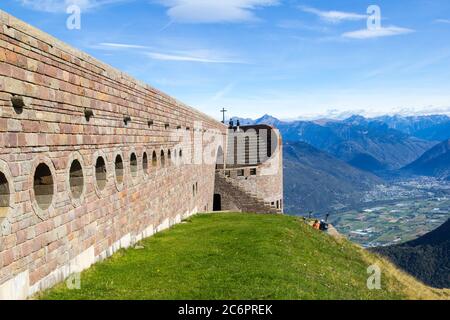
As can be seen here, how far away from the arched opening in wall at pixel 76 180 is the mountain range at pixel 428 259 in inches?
4225

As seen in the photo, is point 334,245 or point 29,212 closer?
point 29,212

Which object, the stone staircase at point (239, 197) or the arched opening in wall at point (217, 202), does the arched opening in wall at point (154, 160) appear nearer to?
the stone staircase at point (239, 197)

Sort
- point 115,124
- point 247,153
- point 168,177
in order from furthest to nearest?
1. point 247,153
2. point 168,177
3. point 115,124

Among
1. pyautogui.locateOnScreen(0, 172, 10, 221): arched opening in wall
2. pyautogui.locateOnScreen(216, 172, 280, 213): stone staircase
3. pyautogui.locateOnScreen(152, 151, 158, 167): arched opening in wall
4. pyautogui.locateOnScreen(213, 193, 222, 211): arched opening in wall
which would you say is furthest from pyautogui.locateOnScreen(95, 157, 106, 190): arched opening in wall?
pyautogui.locateOnScreen(213, 193, 222, 211): arched opening in wall

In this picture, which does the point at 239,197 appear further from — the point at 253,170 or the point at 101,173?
the point at 101,173

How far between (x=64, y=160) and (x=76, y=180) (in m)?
1.31

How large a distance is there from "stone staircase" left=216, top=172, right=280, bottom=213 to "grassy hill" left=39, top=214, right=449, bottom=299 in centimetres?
1380

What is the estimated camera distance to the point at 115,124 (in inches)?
618

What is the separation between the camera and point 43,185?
36.2 ft

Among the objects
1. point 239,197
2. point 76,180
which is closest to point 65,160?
point 76,180

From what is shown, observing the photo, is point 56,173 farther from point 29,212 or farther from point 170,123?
point 170,123

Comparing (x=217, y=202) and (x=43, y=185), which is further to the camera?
(x=217, y=202)
